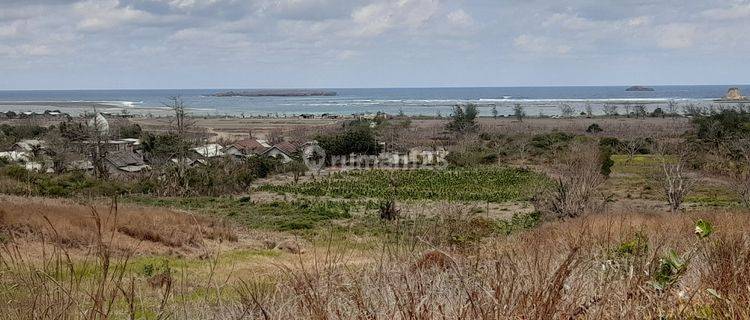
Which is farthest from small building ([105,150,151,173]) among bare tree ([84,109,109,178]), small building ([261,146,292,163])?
small building ([261,146,292,163])

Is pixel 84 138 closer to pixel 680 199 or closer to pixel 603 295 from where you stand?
pixel 680 199

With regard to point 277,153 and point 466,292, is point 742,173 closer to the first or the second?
point 277,153

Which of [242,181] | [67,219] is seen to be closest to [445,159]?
[242,181]

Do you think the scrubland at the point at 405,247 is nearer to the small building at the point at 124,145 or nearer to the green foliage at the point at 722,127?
the green foliage at the point at 722,127

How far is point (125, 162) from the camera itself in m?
60.0

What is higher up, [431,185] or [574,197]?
[574,197]

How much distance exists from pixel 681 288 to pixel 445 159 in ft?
213

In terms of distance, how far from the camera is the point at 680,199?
35.5 metres

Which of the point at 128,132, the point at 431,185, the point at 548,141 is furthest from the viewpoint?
the point at 128,132

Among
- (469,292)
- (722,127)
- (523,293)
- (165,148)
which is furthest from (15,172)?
(722,127)

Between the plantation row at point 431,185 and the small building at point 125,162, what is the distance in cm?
1394

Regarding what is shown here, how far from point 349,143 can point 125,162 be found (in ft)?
67.5

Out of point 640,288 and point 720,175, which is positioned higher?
point 640,288

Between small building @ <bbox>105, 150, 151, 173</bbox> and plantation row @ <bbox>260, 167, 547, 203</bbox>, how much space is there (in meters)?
13.9
